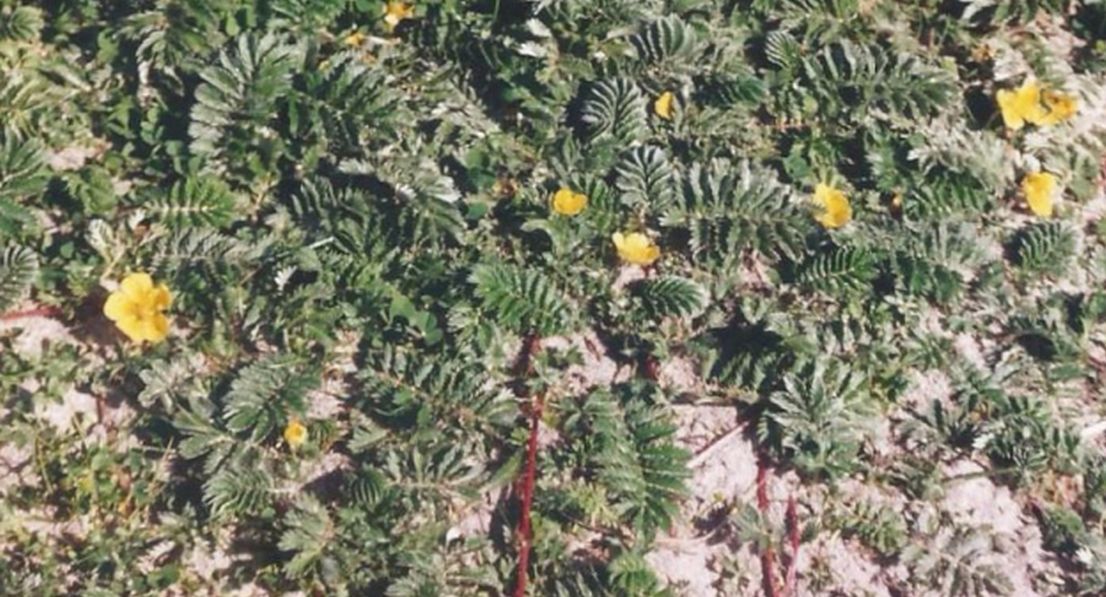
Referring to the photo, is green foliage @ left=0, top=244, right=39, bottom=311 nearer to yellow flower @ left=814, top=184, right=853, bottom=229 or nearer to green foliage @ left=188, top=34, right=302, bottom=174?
green foliage @ left=188, top=34, right=302, bottom=174

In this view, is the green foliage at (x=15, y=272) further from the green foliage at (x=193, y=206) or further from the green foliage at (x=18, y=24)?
the green foliage at (x=18, y=24)

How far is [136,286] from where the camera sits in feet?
13.8

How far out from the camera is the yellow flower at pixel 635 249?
4.49 meters

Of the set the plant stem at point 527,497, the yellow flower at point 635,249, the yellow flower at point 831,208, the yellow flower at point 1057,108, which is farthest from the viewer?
the yellow flower at point 1057,108

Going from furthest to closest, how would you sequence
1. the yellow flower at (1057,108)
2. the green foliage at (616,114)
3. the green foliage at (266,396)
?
the yellow flower at (1057,108) < the green foliage at (616,114) < the green foliage at (266,396)

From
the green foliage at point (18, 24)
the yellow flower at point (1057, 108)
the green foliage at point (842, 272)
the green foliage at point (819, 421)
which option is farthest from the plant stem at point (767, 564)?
the green foliage at point (18, 24)

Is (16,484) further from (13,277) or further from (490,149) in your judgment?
(490,149)

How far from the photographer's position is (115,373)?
4.20 meters

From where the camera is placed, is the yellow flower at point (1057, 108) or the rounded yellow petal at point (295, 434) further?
the yellow flower at point (1057, 108)

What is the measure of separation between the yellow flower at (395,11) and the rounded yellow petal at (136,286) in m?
1.25

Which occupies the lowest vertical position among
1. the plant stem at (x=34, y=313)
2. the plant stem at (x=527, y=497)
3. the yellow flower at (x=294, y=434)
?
the plant stem at (x=527, y=497)

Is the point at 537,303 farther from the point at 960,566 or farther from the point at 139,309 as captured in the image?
the point at 960,566

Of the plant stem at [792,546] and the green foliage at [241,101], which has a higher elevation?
the green foliage at [241,101]

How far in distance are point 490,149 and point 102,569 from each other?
1.74 m
